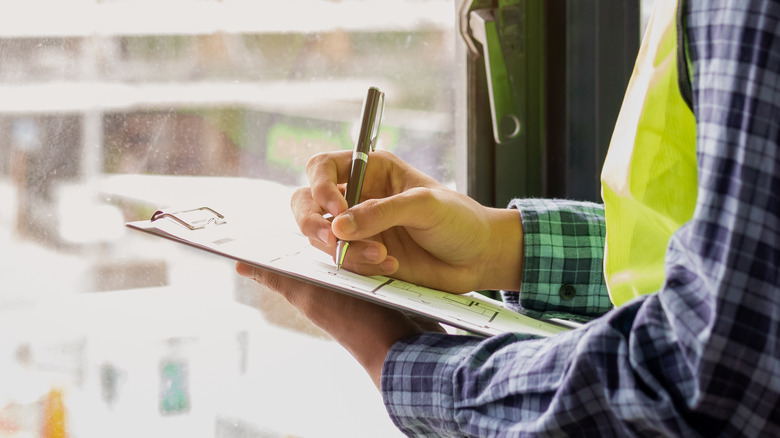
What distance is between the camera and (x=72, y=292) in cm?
92

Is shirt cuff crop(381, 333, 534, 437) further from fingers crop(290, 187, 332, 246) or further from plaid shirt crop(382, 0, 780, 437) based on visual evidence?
fingers crop(290, 187, 332, 246)

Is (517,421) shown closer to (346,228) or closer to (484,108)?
(346,228)

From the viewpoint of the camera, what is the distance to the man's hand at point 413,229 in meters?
0.69

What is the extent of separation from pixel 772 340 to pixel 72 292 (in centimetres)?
85

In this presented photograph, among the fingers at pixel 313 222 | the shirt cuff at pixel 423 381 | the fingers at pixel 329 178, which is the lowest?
the shirt cuff at pixel 423 381

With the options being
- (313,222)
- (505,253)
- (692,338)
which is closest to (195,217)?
(313,222)

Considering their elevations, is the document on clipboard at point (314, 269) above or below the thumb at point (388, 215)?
below

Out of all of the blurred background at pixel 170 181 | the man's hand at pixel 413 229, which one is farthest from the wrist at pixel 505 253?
the blurred background at pixel 170 181

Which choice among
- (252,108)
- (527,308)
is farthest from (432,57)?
(527,308)

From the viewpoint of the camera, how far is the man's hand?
0.69 metres

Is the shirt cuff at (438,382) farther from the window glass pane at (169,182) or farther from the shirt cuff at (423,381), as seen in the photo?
the window glass pane at (169,182)

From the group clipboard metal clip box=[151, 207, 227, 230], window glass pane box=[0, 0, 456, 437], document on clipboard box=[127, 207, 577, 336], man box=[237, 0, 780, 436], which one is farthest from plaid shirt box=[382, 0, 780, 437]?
window glass pane box=[0, 0, 456, 437]

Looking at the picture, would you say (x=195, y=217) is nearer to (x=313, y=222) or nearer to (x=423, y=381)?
(x=313, y=222)

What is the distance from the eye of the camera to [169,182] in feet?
3.22
